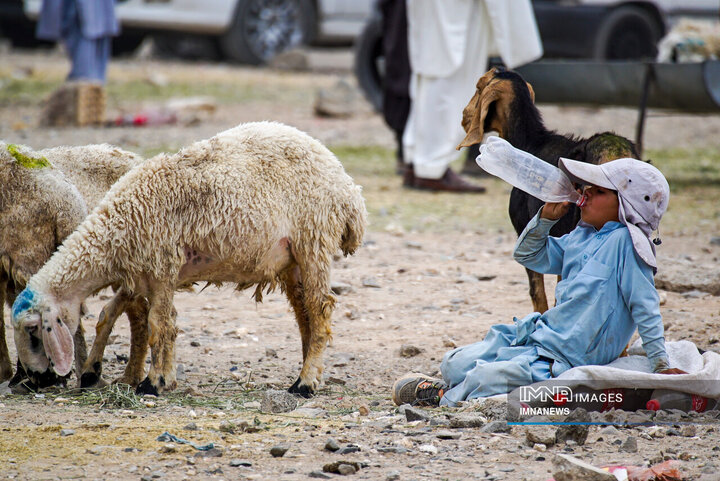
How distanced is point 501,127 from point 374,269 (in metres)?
1.99

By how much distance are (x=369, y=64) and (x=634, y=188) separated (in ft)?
32.6

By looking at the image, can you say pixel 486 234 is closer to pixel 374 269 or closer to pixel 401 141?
pixel 374 269

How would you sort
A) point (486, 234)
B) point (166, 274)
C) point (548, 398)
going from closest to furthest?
point (548, 398) < point (166, 274) < point (486, 234)

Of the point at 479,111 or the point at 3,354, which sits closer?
the point at 3,354

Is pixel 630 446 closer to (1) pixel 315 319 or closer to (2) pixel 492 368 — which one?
(2) pixel 492 368

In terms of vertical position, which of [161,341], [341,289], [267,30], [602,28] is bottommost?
[341,289]

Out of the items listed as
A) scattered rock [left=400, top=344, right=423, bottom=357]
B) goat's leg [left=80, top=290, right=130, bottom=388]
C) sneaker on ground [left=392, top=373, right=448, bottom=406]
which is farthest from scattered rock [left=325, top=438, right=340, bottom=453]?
scattered rock [left=400, top=344, right=423, bottom=357]

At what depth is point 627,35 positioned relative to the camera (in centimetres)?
1423

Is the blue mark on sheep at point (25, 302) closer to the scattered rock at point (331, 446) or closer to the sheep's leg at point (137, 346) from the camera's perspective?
the sheep's leg at point (137, 346)

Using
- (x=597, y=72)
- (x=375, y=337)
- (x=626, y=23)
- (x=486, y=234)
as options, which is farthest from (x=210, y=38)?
(x=375, y=337)

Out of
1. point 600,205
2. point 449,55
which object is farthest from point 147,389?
point 449,55

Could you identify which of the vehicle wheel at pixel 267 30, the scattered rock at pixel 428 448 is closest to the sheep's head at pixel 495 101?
the scattered rock at pixel 428 448

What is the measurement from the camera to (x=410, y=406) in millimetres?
4219

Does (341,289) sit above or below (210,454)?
below
